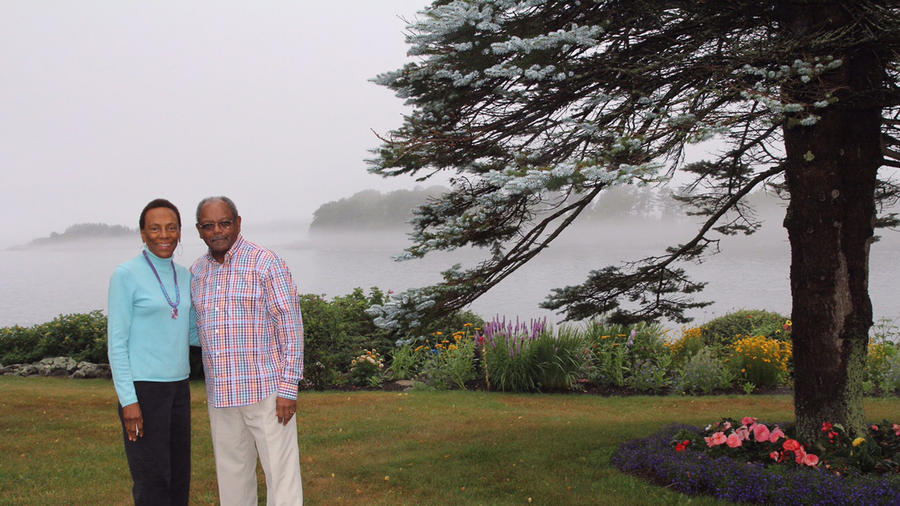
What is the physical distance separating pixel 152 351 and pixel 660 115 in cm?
378

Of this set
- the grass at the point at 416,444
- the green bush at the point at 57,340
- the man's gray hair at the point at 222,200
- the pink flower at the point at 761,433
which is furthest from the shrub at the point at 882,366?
the green bush at the point at 57,340

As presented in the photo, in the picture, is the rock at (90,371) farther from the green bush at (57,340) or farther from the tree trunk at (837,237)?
the tree trunk at (837,237)

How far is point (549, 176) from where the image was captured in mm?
4230

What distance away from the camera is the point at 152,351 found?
3.81 m

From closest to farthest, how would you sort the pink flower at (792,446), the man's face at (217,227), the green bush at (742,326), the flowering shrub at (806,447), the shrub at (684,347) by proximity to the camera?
the man's face at (217,227), the flowering shrub at (806,447), the pink flower at (792,446), the shrub at (684,347), the green bush at (742,326)

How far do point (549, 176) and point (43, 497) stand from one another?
16.7ft

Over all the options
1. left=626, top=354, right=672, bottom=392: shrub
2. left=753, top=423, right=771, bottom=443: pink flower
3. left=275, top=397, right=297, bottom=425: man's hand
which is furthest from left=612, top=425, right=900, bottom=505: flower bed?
left=626, top=354, right=672, bottom=392: shrub

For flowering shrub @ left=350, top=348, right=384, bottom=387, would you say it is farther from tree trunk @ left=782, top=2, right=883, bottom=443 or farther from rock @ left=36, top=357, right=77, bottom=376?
tree trunk @ left=782, top=2, right=883, bottom=443

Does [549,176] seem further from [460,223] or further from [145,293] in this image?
[145,293]

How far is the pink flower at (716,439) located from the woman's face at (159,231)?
4907mm

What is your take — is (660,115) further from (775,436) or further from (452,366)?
(452,366)

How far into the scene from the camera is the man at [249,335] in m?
3.97

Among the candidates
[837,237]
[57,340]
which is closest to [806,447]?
[837,237]

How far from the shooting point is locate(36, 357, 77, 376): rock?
13.9m
